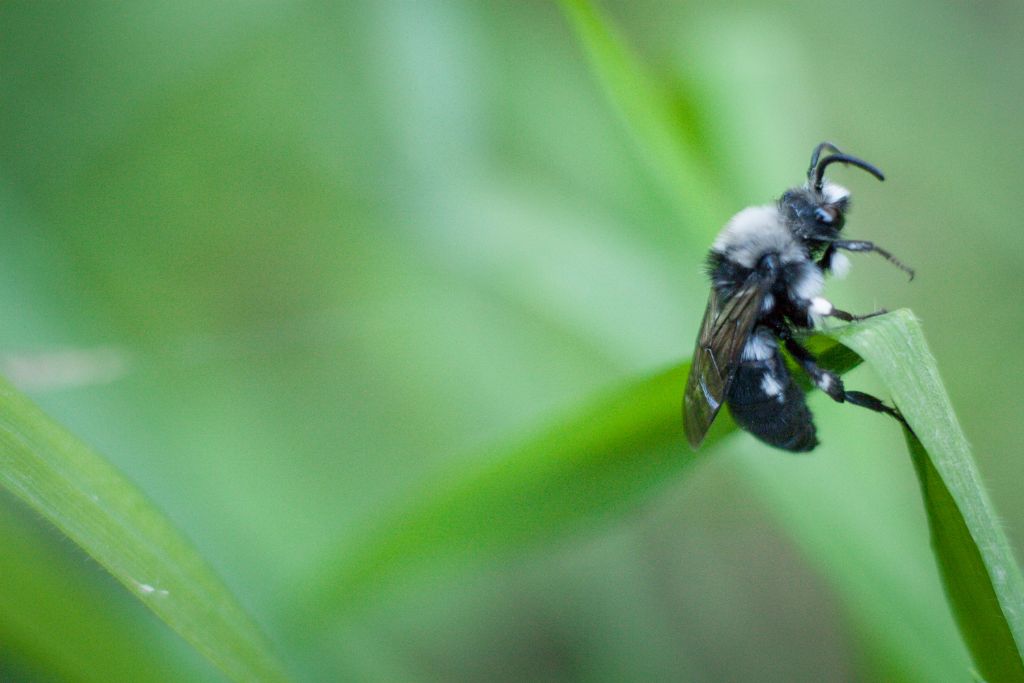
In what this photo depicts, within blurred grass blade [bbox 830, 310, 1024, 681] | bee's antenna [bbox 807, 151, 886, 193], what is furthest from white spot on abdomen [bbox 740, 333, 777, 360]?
blurred grass blade [bbox 830, 310, 1024, 681]

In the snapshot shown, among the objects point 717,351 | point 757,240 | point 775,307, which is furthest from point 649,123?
point 717,351

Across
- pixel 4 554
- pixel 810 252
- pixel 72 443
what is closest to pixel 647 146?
pixel 810 252

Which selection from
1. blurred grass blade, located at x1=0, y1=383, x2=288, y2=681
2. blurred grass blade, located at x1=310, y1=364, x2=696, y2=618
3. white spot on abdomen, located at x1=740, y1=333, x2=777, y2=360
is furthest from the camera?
white spot on abdomen, located at x1=740, y1=333, x2=777, y2=360

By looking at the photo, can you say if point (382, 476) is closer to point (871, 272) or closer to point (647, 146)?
point (647, 146)

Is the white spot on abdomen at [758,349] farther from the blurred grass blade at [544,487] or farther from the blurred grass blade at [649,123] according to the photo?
the blurred grass blade at [649,123]

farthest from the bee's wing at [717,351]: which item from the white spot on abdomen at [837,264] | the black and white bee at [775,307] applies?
the white spot on abdomen at [837,264]

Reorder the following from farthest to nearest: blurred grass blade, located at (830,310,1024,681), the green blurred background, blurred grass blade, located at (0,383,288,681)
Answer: the green blurred background < blurred grass blade, located at (0,383,288,681) < blurred grass blade, located at (830,310,1024,681)

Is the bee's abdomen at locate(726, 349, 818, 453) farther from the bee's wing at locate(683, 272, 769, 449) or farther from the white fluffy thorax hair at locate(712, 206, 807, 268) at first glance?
the white fluffy thorax hair at locate(712, 206, 807, 268)
